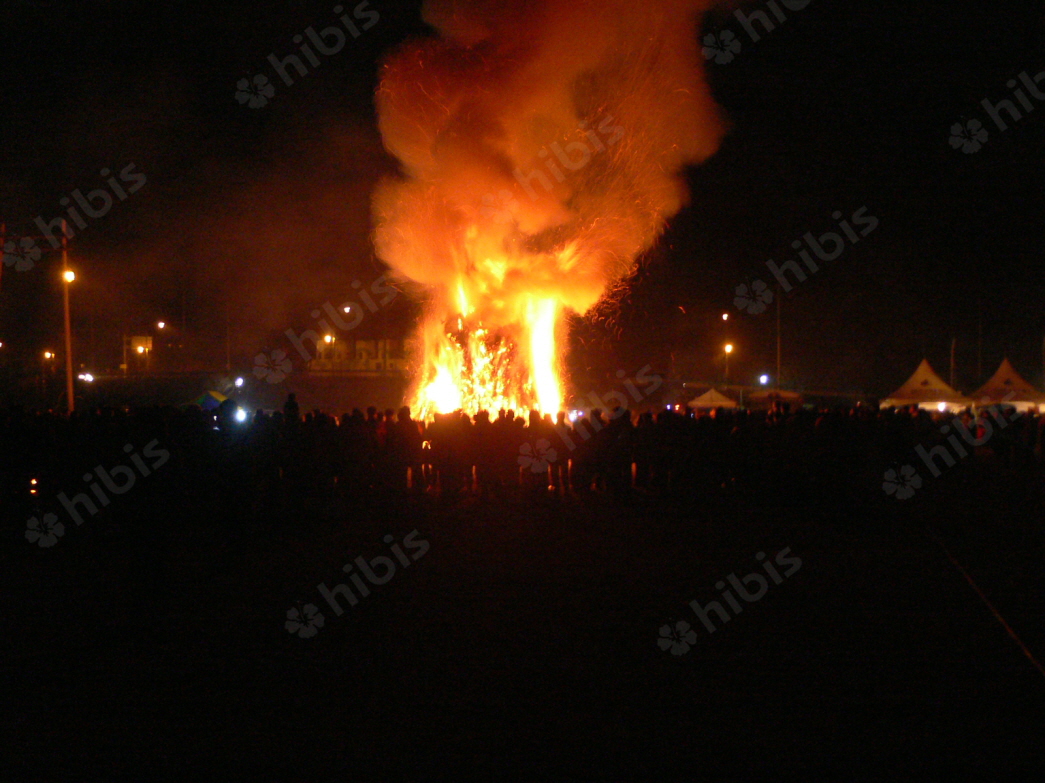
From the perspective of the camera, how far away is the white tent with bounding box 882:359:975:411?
950 inches

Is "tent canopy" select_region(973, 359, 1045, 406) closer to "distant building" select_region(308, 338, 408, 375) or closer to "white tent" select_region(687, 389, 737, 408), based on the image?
"white tent" select_region(687, 389, 737, 408)

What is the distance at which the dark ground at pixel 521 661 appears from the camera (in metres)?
3.78

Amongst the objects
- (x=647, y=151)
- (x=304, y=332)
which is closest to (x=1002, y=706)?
(x=647, y=151)

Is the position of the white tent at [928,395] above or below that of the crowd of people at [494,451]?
below

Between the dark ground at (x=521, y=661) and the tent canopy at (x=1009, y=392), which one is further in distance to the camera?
the tent canopy at (x=1009, y=392)

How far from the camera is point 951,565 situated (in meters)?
7.48

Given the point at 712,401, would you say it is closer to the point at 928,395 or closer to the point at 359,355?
the point at 928,395

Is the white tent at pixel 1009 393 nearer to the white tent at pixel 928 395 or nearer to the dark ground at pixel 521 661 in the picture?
the white tent at pixel 928 395

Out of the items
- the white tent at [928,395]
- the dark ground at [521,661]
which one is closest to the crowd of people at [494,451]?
the dark ground at [521,661]

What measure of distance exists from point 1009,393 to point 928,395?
9.05 ft

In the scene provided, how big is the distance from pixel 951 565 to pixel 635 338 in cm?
2674

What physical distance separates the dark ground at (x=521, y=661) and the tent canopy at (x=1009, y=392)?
59.8ft

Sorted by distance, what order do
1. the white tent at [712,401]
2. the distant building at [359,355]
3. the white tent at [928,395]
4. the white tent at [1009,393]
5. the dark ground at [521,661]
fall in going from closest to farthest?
the dark ground at [521,661] < the white tent at [712,401] < the white tent at [928,395] < the white tent at [1009,393] < the distant building at [359,355]

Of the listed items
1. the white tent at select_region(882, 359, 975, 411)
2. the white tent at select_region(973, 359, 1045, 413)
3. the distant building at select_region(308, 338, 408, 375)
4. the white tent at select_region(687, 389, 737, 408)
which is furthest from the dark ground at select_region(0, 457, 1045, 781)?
the distant building at select_region(308, 338, 408, 375)
